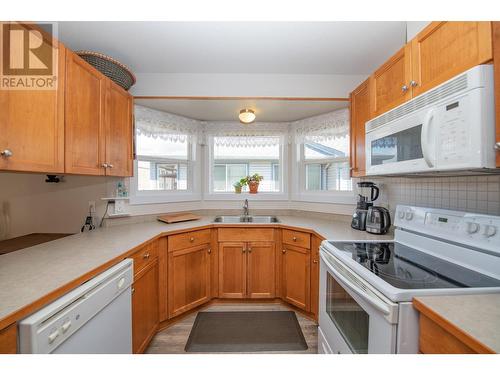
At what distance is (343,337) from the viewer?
1.09 m

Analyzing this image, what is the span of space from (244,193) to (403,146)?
74.8 inches

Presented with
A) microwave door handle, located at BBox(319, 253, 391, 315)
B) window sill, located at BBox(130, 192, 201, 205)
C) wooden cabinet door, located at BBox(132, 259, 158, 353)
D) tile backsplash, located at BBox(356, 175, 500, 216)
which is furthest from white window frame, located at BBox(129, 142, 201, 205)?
tile backsplash, located at BBox(356, 175, 500, 216)

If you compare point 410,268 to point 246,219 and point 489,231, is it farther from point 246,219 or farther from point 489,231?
point 246,219

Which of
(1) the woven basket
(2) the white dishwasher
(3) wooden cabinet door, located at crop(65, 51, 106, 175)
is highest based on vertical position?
(1) the woven basket

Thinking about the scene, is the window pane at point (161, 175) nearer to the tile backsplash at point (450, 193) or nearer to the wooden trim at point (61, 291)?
the wooden trim at point (61, 291)

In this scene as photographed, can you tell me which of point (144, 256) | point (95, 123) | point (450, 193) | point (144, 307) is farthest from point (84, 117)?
point (450, 193)

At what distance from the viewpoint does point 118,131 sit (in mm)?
1800

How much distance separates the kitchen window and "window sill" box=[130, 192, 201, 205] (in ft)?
1.01

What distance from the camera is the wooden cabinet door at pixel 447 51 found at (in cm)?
86

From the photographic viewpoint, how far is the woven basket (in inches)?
61.5

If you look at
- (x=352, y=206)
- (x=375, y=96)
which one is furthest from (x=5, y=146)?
(x=352, y=206)

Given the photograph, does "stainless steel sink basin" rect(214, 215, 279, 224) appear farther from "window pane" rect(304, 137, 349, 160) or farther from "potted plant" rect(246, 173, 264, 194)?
"window pane" rect(304, 137, 349, 160)

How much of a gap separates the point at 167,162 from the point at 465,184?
2.63 m
